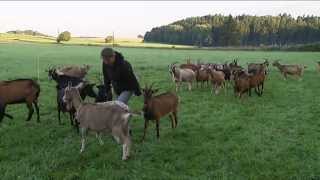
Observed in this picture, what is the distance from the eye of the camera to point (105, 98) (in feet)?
45.4

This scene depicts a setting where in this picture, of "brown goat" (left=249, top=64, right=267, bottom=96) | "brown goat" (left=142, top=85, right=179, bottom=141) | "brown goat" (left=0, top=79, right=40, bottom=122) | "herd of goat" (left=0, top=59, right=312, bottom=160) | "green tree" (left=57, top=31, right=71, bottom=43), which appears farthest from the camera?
"green tree" (left=57, top=31, right=71, bottom=43)

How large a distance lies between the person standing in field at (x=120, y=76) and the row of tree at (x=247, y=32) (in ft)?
337

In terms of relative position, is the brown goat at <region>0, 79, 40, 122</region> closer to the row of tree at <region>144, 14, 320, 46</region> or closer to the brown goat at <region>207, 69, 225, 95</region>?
the brown goat at <region>207, 69, 225, 95</region>

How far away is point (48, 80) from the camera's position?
26766mm

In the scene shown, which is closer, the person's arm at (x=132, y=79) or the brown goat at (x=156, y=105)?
the person's arm at (x=132, y=79)

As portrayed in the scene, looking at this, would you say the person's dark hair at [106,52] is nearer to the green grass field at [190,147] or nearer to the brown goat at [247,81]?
the green grass field at [190,147]

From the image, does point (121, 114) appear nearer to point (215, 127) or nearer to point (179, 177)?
point (179, 177)

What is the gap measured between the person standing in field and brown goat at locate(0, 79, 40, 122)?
412 cm

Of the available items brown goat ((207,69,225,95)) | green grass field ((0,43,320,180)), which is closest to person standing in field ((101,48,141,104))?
green grass field ((0,43,320,180))

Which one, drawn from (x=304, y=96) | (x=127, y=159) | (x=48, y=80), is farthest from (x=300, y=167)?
(x=48, y=80)

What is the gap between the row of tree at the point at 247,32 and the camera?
116 meters

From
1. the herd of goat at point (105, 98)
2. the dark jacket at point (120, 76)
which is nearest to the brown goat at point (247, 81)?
the herd of goat at point (105, 98)

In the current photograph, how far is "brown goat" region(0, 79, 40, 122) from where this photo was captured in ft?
47.2

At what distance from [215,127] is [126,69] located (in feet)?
13.7
